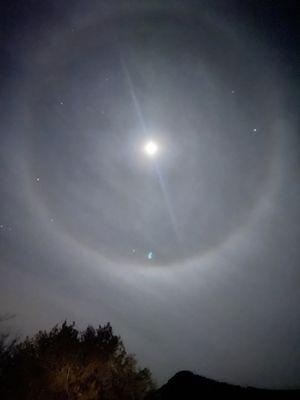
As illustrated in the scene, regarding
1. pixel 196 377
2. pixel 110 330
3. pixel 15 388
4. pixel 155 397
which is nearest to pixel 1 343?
pixel 15 388

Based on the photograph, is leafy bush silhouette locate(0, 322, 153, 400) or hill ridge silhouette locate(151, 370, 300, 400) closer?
hill ridge silhouette locate(151, 370, 300, 400)

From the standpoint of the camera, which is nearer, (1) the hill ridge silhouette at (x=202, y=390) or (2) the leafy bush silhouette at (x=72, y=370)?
(1) the hill ridge silhouette at (x=202, y=390)

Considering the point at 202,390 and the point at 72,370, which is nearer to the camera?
the point at 202,390

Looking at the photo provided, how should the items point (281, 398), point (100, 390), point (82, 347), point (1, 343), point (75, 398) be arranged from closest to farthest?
point (281, 398) < point (75, 398) < point (100, 390) < point (82, 347) < point (1, 343)

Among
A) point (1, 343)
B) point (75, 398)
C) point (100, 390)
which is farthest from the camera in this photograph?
point (1, 343)

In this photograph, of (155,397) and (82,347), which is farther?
(82,347)

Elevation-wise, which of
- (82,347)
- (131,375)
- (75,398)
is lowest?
(75,398)

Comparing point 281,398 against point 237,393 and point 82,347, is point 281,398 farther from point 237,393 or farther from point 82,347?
point 82,347

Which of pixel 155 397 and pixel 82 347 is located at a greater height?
pixel 82 347
